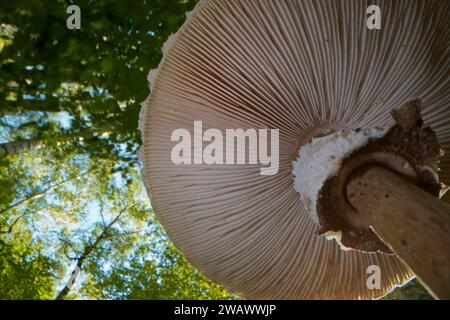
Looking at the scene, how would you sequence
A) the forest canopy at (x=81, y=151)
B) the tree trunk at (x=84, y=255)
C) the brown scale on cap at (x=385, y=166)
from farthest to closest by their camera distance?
the tree trunk at (x=84, y=255) < the forest canopy at (x=81, y=151) < the brown scale on cap at (x=385, y=166)

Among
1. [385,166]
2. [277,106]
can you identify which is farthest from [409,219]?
[277,106]

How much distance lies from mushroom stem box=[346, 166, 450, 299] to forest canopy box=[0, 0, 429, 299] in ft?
7.37

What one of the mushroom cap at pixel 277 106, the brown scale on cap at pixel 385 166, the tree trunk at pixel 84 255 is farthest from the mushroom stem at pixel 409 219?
the tree trunk at pixel 84 255

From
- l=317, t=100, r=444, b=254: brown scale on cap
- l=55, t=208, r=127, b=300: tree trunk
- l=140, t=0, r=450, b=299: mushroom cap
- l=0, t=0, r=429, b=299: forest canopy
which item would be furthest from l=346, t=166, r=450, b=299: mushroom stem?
l=55, t=208, r=127, b=300: tree trunk

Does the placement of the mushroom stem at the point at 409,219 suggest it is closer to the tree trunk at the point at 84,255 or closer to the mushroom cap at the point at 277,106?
the mushroom cap at the point at 277,106

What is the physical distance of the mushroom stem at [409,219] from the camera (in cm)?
106

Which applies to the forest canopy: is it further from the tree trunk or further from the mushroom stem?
the mushroom stem

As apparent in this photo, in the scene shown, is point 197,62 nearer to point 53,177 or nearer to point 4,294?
point 4,294

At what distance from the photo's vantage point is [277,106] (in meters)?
1.98

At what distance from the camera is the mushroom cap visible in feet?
5.48

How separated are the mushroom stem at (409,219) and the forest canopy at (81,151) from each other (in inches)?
88.5

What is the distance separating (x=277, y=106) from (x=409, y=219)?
1000mm

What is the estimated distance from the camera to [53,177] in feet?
27.4

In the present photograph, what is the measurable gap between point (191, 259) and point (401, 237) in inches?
60.2
